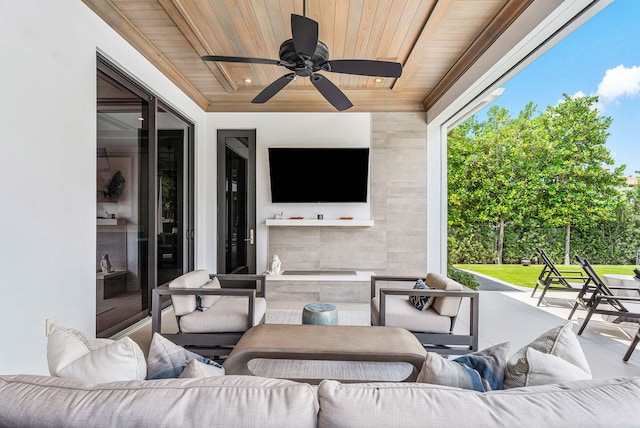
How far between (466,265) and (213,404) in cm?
695

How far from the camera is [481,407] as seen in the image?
804 millimetres

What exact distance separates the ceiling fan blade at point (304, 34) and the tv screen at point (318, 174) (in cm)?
275

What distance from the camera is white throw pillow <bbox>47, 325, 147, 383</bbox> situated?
995 mm

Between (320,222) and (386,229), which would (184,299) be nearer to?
(320,222)

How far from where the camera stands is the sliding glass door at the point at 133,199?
10.3 feet

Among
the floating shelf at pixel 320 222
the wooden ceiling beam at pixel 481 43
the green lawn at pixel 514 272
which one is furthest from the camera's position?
the green lawn at pixel 514 272

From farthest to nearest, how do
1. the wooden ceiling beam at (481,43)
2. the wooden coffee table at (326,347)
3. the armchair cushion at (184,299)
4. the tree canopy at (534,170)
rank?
the tree canopy at (534,170)
the wooden ceiling beam at (481,43)
the armchair cushion at (184,299)
the wooden coffee table at (326,347)

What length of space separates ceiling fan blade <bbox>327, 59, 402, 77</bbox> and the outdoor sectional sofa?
7.98 feet

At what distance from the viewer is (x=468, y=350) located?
9.35ft

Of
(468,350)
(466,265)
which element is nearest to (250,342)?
(468,350)

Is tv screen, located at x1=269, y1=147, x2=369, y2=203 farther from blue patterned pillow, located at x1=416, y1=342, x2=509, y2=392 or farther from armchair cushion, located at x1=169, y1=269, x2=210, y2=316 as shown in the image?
blue patterned pillow, located at x1=416, y1=342, x2=509, y2=392

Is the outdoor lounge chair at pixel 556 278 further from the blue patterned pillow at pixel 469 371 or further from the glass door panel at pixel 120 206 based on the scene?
the glass door panel at pixel 120 206

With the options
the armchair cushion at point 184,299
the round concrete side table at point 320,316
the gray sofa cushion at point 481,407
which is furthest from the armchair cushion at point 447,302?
the armchair cushion at point 184,299

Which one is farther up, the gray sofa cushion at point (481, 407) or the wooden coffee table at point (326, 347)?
the gray sofa cushion at point (481, 407)
